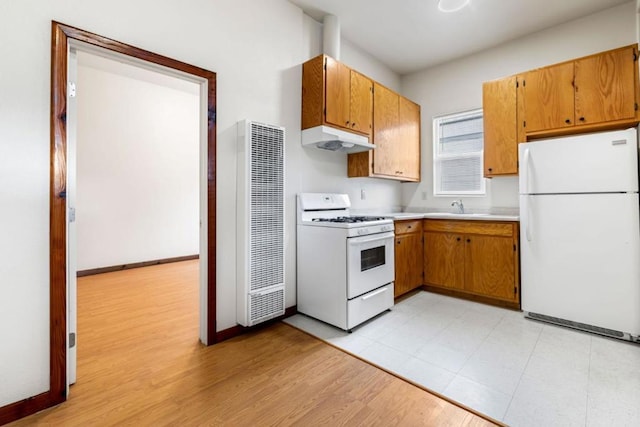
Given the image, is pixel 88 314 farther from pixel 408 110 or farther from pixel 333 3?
pixel 408 110

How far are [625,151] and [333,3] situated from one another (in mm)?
2904

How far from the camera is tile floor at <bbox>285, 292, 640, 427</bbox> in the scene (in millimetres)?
1557

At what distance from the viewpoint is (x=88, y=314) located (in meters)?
2.85

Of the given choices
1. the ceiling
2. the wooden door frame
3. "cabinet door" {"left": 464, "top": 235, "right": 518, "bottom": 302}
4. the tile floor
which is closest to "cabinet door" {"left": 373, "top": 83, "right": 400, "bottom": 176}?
the ceiling

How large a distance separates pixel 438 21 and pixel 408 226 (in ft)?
7.49

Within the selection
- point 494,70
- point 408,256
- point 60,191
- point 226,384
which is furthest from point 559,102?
point 60,191

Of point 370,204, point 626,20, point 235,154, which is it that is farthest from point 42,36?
point 626,20

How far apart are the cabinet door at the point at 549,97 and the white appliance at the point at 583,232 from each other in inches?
16.1

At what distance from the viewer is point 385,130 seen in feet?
11.8

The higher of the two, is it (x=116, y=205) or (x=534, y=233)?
(x=116, y=205)

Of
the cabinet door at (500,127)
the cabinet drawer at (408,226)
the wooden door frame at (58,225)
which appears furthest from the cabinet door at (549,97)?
the wooden door frame at (58,225)

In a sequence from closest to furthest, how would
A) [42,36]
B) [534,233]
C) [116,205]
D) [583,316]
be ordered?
[42,36] < [583,316] < [534,233] < [116,205]

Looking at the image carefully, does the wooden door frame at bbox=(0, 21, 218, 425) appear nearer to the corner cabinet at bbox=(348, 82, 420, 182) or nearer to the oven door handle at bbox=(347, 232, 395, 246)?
the oven door handle at bbox=(347, 232, 395, 246)

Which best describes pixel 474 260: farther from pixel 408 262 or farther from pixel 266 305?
pixel 266 305
